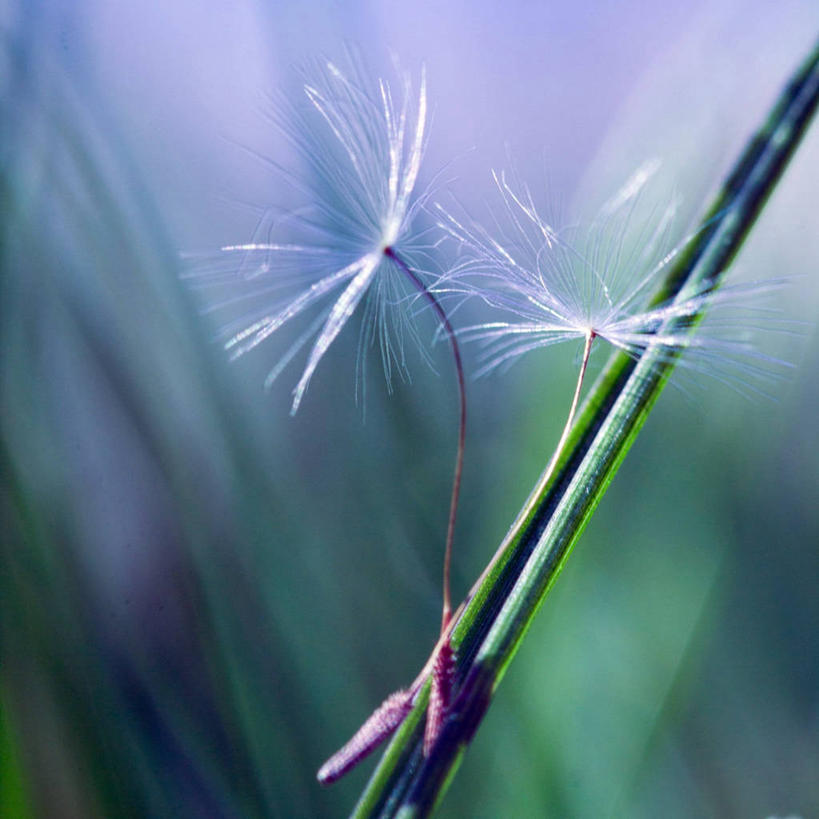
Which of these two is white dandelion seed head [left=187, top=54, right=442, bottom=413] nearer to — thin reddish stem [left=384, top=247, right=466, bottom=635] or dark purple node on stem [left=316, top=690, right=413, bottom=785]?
thin reddish stem [left=384, top=247, right=466, bottom=635]

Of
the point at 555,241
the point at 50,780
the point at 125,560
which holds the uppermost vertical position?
the point at 555,241

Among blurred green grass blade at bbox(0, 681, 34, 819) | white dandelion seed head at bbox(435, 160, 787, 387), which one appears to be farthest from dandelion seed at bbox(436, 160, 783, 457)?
blurred green grass blade at bbox(0, 681, 34, 819)

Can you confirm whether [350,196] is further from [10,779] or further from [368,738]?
[10,779]

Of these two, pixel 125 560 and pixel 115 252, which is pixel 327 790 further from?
pixel 115 252

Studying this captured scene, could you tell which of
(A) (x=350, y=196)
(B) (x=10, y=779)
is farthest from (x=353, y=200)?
(B) (x=10, y=779)

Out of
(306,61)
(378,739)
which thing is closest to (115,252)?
(306,61)

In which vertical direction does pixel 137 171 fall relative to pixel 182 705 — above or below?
above

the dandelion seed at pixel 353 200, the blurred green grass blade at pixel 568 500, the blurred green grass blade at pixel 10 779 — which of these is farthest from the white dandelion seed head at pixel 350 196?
the blurred green grass blade at pixel 10 779
